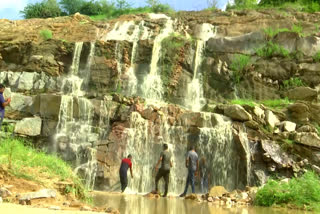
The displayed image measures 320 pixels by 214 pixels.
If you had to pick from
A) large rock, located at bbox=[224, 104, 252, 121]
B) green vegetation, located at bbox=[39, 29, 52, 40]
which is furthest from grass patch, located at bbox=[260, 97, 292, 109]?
green vegetation, located at bbox=[39, 29, 52, 40]

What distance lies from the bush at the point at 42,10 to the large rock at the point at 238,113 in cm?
2514

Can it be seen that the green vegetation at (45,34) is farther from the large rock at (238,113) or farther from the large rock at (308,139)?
the large rock at (308,139)

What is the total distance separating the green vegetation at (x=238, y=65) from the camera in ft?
64.7

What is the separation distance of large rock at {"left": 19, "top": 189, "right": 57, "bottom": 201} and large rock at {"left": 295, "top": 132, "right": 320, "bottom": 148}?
34.6 ft

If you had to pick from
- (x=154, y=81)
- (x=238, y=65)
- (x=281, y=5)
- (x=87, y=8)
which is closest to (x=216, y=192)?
(x=154, y=81)

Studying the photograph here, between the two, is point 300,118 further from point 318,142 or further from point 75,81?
point 75,81

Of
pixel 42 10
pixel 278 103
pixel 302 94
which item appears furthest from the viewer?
pixel 42 10

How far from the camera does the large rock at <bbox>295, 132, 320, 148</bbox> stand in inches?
553

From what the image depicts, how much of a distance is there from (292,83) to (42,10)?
82.8 feet

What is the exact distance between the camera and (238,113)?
1488 cm

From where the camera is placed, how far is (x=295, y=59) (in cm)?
1925

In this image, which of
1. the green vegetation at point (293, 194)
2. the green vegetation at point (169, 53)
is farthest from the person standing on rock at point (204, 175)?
the green vegetation at point (169, 53)

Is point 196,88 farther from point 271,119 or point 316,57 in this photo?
point 316,57

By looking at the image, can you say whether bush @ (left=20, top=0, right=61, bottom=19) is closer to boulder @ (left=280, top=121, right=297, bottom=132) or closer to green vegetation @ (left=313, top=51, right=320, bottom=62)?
green vegetation @ (left=313, top=51, right=320, bottom=62)
